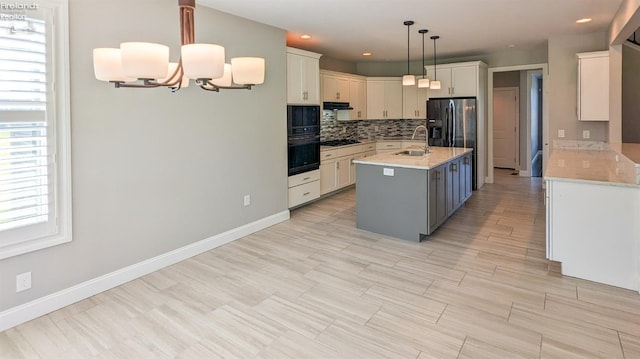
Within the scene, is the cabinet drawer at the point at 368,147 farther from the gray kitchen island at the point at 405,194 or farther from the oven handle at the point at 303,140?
the gray kitchen island at the point at 405,194

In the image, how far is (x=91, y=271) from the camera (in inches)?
120

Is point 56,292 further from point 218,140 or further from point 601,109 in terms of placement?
point 601,109

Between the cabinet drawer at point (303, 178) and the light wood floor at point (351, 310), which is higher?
the cabinet drawer at point (303, 178)

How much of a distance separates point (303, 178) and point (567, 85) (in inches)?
169

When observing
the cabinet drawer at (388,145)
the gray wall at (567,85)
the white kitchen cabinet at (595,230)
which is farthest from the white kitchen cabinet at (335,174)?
the white kitchen cabinet at (595,230)

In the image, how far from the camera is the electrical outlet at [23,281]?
265 centimetres

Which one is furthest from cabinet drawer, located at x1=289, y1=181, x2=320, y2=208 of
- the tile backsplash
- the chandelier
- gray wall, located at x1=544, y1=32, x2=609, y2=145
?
gray wall, located at x1=544, y1=32, x2=609, y2=145

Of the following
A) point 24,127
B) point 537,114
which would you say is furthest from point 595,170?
point 537,114

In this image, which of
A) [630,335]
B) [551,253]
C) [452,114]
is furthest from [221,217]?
[452,114]

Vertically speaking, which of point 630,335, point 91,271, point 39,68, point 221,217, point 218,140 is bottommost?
point 630,335

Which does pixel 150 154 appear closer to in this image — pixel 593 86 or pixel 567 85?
pixel 593 86

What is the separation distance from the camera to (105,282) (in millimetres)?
3139

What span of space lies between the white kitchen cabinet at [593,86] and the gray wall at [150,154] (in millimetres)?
4174

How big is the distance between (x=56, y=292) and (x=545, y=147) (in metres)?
7.47
